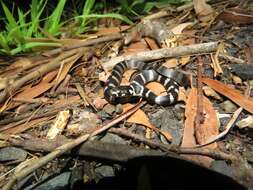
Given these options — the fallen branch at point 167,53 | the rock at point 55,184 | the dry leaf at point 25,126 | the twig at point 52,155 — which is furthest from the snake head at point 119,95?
the rock at point 55,184

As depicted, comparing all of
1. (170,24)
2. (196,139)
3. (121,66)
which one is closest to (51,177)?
(196,139)

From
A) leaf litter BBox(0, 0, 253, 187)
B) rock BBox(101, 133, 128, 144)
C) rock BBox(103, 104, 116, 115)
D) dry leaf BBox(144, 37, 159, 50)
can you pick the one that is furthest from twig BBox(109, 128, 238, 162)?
dry leaf BBox(144, 37, 159, 50)

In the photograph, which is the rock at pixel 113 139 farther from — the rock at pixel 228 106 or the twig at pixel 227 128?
the rock at pixel 228 106

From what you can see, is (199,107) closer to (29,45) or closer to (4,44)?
(29,45)

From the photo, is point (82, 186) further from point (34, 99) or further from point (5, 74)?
point (5, 74)

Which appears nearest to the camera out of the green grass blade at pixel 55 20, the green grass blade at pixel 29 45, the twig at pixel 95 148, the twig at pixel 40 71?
the twig at pixel 95 148
